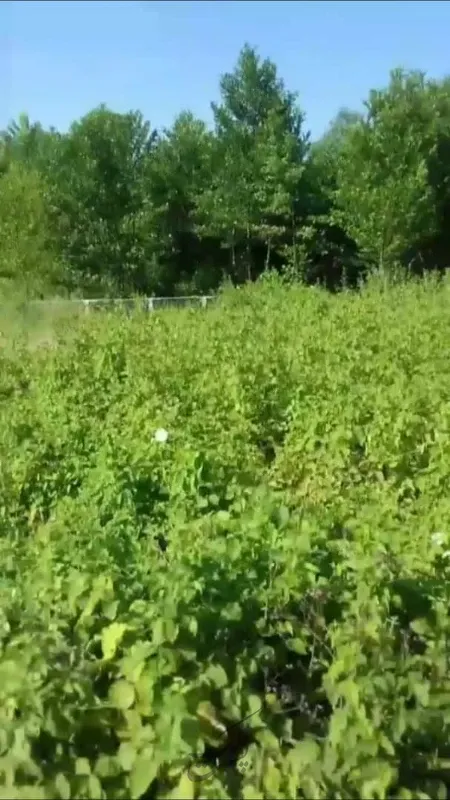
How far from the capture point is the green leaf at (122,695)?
2.06m

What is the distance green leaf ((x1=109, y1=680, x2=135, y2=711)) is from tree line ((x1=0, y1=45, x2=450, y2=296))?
22709 mm

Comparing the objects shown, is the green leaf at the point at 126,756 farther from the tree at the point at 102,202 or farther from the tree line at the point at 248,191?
the tree at the point at 102,202

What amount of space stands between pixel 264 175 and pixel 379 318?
18.6m

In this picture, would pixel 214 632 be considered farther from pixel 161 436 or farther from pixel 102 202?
pixel 102 202

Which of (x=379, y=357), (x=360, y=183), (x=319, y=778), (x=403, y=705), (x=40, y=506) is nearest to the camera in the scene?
(x=319, y=778)

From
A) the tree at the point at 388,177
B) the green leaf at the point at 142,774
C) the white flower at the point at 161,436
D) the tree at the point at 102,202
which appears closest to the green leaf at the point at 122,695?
the green leaf at the point at 142,774

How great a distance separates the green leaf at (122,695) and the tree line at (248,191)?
2271 cm

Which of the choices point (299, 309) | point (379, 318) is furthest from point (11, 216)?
point (379, 318)

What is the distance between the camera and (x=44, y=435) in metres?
5.02

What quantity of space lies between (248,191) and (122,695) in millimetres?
25978

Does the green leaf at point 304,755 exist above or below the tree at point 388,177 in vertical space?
below

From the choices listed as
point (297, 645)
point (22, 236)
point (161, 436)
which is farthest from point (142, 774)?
point (22, 236)

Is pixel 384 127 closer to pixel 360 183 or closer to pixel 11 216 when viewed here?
pixel 360 183

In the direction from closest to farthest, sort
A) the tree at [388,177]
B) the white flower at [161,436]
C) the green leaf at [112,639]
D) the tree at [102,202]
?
the green leaf at [112,639] < the white flower at [161,436] < the tree at [388,177] < the tree at [102,202]
